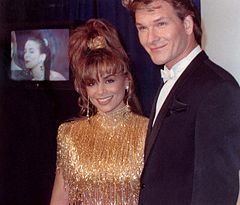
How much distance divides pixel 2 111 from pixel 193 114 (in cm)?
148

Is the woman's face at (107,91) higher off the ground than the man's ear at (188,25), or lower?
lower

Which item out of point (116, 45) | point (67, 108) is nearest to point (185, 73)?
point (116, 45)

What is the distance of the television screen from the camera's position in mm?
2256

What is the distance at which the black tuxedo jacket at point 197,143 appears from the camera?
1070 millimetres

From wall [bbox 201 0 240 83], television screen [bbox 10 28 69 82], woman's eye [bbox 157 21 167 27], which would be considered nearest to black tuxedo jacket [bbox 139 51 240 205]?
woman's eye [bbox 157 21 167 27]

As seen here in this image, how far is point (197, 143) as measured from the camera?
1.09 metres

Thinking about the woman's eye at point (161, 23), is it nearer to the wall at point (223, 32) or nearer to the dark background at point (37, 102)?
the wall at point (223, 32)

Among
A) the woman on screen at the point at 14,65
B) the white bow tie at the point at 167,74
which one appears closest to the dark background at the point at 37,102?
the woman on screen at the point at 14,65

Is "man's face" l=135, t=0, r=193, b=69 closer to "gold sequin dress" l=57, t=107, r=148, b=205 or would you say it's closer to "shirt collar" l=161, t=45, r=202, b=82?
"shirt collar" l=161, t=45, r=202, b=82

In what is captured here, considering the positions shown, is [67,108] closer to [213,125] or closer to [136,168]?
[136,168]

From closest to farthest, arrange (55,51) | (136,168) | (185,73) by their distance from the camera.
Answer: (185,73) < (136,168) < (55,51)

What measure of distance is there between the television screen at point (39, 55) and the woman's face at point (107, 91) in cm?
62

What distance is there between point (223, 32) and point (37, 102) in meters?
1.01

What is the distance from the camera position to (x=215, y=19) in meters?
1.86
